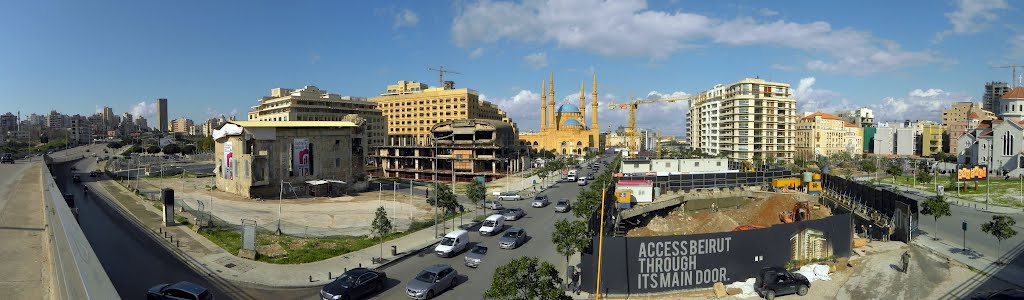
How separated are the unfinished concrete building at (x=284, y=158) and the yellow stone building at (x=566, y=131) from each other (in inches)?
3714

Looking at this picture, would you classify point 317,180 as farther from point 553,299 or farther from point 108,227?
point 553,299

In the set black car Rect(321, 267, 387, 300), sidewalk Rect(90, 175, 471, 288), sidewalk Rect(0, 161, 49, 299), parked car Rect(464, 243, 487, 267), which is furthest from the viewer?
parked car Rect(464, 243, 487, 267)

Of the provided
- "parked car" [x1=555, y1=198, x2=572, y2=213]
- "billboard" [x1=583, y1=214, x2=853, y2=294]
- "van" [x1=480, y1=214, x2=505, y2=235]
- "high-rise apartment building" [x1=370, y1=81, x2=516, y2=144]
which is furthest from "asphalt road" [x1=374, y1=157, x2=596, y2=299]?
"high-rise apartment building" [x1=370, y1=81, x2=516, y2=144]

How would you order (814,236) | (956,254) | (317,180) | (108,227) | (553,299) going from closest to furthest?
(553,299) < (814,236) < (956,254) < (108,227) < (317,180)

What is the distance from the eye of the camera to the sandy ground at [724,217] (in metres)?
39.1

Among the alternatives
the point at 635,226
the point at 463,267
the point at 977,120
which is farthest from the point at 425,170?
the point at 977,120

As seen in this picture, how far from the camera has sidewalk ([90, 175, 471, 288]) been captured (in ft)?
75.3

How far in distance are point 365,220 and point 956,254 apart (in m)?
39.4

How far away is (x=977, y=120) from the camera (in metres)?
120

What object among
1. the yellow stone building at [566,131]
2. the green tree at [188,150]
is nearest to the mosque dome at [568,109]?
the yellow stone building at [566,131]

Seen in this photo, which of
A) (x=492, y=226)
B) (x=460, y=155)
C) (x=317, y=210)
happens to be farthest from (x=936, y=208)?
(x=460, y=155)

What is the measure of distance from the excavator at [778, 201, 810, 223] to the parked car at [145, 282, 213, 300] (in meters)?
39.1

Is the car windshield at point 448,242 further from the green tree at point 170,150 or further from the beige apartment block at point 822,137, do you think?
the beige apartment block at point 822,137

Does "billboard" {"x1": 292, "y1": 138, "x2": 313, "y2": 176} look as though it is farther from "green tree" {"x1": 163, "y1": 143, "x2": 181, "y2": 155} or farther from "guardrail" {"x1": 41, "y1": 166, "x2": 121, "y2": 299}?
"green tree" {"x1": 163, "y1": 143, "x2": 181, "y2": 155}
